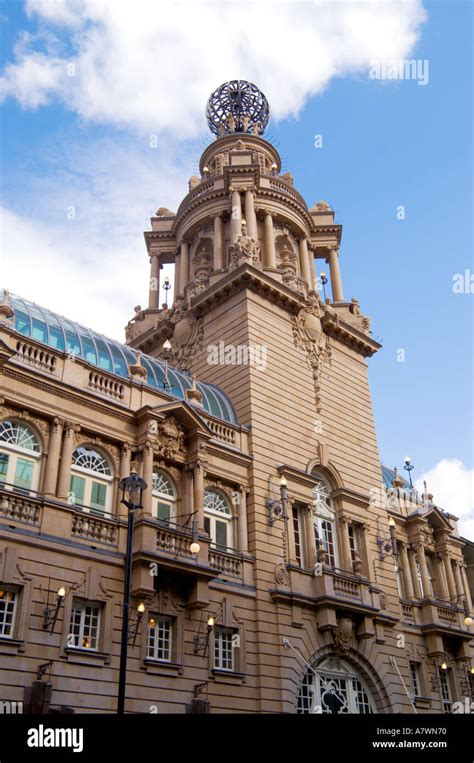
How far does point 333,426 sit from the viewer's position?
39.1 m

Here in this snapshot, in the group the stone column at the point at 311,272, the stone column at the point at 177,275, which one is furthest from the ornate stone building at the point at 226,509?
the stone column at the point at 311,272

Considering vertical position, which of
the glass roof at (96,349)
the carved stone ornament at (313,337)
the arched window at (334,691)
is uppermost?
the carved stone ornament at (313,337)

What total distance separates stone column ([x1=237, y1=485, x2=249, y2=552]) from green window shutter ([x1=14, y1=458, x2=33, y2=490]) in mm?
9903

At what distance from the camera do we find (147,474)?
92.2 ft

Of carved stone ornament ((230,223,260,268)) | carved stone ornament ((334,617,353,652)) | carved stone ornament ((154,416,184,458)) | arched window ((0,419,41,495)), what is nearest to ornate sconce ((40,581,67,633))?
arched window ((0,419,41,495))

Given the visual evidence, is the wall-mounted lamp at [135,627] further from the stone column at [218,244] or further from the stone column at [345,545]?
the stone column at [218,244]

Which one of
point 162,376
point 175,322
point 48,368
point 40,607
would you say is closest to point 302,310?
point 175,322

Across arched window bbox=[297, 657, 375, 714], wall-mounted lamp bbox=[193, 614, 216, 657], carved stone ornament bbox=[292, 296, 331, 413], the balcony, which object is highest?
carved stone ornament bbox=[292, 296, 331, 413]

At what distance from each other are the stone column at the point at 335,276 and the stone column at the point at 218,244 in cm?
894

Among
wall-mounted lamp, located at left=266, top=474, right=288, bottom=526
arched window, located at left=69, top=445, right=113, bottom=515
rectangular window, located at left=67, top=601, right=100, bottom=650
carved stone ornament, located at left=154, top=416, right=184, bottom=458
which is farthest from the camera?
wall-mounted lamp, located at left=266, top=474, right=288, bottom=526

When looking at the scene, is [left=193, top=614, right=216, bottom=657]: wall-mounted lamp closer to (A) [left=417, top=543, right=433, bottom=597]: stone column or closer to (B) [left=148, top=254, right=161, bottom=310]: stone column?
(A) [left=417, top=543, right=433, bottom=597]: stone column

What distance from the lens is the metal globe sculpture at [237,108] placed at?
57281mm

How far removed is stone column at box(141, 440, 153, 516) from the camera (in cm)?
2770

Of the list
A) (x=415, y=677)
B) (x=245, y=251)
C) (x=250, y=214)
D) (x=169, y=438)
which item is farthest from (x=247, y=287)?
(x=415, y=677)
